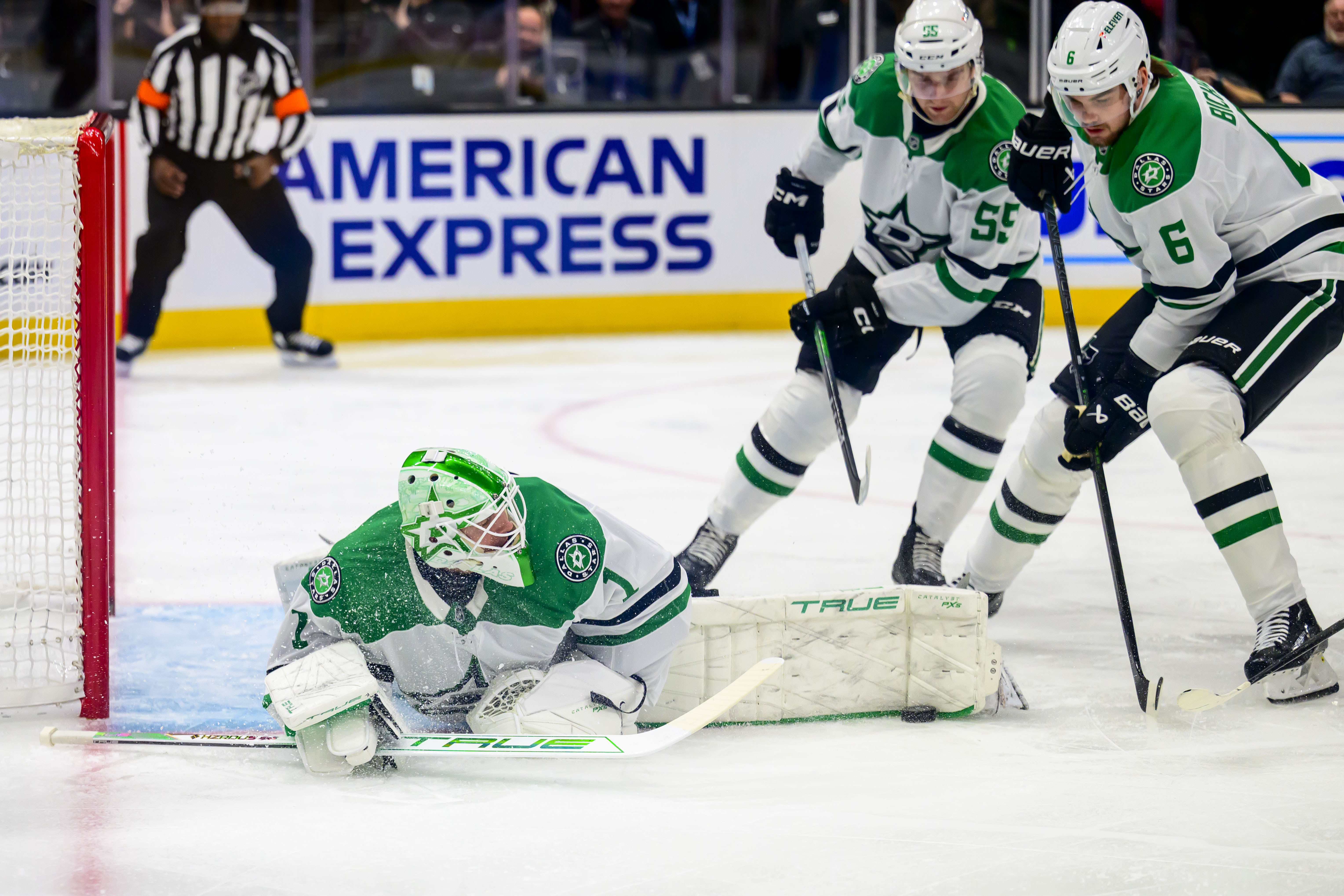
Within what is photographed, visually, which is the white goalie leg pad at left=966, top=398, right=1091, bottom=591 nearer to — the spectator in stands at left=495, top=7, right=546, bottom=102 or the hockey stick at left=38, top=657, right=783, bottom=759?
the hockey stick at left=38, top=657, right=783, bottom=759

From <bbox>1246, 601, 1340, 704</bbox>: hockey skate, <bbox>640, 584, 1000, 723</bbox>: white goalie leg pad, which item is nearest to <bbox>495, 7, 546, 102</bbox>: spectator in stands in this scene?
<bbox>640, 584, 1000, 723</bbox>: white goalie leg pad

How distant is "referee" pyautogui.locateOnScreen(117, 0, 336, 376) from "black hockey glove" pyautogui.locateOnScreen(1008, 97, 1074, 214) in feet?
13.0

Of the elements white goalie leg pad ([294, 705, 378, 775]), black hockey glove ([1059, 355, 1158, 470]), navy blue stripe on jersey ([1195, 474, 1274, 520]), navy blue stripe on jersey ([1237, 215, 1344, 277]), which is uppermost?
navy blue stripe on jersey ([1237, 215, 1344, 277])

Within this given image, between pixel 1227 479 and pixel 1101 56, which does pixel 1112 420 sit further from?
pixel 1101 56

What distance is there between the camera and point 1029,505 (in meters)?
3.17

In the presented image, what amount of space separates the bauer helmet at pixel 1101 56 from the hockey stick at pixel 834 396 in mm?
785

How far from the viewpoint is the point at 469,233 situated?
7.33 meters

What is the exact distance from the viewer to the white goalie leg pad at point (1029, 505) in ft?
10.2

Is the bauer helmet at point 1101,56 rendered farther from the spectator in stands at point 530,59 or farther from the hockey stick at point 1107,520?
the spectator in stands at point 530,59

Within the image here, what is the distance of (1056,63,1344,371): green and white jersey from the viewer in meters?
2.72

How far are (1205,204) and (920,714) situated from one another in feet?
3.06

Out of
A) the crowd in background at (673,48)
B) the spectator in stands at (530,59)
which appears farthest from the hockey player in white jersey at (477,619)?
the spectator in stands at (530,59)

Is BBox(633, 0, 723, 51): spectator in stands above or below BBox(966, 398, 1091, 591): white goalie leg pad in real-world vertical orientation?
above

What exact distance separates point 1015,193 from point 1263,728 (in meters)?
1.08
